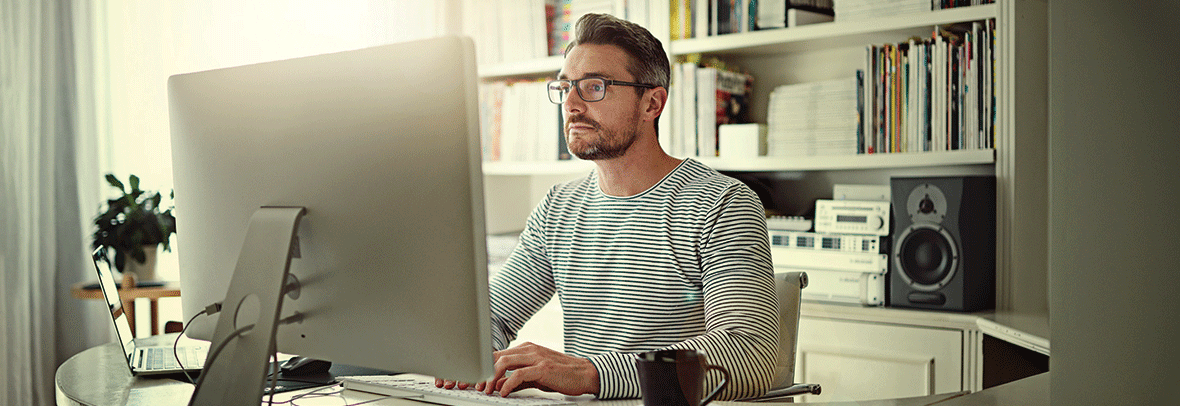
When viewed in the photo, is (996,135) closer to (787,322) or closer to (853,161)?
(853,161)

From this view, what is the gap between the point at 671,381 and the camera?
842 millimetres

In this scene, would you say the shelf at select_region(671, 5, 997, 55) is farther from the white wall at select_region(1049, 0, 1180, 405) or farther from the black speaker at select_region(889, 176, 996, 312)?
the white wall at select_region(1049, 0, 1180, 405)

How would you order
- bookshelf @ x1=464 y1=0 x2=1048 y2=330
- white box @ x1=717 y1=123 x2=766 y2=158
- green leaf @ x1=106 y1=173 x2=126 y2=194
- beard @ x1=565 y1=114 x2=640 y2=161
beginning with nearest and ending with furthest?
beard @ x1=565 y1=114 x2=640 y2=161
bookshelf @ x1=464 y1=0 x2=1048 y2=330
green leaf @ x1=106 y1=173 x2=126 y2=194
white box @ x1=717 y1=123 x2=766 y2=158

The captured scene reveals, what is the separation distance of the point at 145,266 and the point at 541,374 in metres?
1.80

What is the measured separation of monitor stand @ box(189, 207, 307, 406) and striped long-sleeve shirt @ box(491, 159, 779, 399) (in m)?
0.57

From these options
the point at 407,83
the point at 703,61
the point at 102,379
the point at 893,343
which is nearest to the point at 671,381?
the point at 407,83

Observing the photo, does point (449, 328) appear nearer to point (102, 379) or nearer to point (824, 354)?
point (102, 379)

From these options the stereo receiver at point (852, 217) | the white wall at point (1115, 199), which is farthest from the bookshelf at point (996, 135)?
the white wall at point (1115, 199)

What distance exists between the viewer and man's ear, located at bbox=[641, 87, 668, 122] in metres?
1.63

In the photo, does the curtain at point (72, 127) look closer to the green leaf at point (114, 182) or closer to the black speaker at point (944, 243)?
the green leaf at point (114, 182)

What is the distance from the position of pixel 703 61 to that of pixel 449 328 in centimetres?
205

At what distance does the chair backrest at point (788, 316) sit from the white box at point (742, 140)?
3.49 feet

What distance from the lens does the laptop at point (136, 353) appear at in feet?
4.03

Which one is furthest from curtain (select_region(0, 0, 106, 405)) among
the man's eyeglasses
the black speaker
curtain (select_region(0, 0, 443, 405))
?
the black speaker
